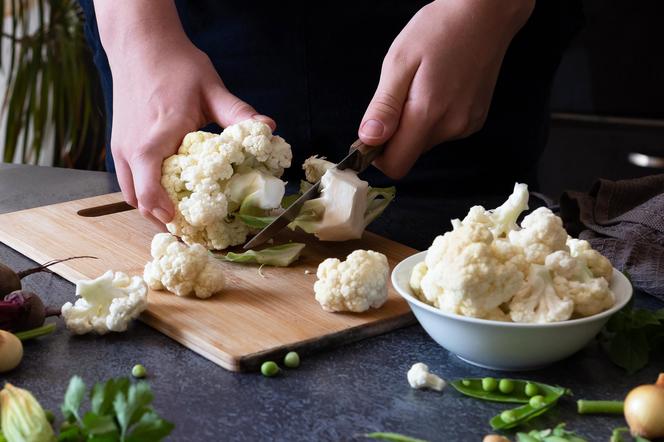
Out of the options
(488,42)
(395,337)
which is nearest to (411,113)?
(488,42)

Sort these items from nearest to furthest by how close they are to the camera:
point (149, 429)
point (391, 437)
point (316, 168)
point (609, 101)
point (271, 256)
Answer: point (149, 429), point (391, 437), point (271, 256), point (316, 168), point (609, 101)

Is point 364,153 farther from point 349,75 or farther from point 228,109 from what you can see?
point 349,75

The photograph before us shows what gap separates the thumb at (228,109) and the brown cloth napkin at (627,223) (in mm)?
537

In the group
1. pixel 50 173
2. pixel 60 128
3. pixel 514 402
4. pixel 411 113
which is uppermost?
pixel 411 113

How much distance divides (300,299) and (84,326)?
30 centimetres

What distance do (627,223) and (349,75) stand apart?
660mm

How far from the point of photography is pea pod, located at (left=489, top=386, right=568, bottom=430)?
3.25ft

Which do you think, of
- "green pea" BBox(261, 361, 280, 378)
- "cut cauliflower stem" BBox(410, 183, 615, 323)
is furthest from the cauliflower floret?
"green pea" BBox(261, 361, 280, 378)

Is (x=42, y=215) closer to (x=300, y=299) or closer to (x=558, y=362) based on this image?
(x=300, y=299)

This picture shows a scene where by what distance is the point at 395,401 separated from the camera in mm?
1063

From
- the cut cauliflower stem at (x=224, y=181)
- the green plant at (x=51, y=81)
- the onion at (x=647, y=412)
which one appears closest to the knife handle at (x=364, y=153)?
the cut cauliflower stem at (x=224, y=181)

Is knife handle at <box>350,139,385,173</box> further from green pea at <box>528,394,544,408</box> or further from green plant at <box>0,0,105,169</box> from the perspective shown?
green plant at <box>0,0,105,169</box>

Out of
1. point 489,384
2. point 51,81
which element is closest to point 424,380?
point 489,384

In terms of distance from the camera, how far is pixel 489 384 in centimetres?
106
